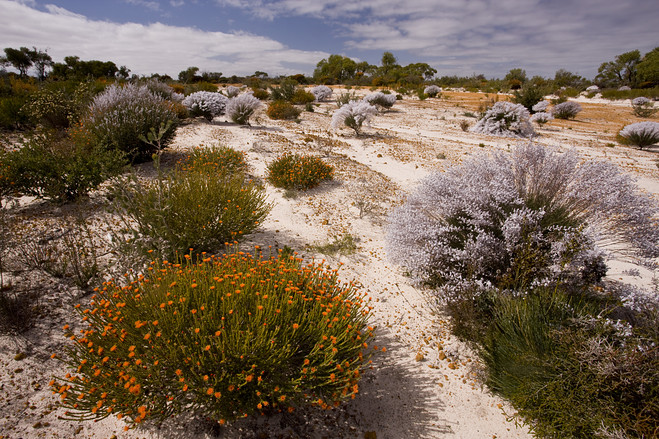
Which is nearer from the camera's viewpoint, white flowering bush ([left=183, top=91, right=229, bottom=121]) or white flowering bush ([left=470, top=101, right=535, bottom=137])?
white flowering bush ([left=183, top=91, right=229, bottom=121])

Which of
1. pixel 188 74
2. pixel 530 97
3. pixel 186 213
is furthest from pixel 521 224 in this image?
pixel 188 74

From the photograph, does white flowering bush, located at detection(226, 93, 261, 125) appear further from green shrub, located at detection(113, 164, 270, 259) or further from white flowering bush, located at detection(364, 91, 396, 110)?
white flowering bush, located at detection(364, 91, 396, 110)

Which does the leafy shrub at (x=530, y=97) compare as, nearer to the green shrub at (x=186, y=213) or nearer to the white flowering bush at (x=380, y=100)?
the white flowering bush at (x=380, y=100)

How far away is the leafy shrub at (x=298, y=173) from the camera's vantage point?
7230 millimetres

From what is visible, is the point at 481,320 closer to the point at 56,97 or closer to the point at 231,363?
the point at 231,363

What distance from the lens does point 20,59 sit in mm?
37906

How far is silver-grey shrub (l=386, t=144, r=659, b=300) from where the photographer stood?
3225 millimetres

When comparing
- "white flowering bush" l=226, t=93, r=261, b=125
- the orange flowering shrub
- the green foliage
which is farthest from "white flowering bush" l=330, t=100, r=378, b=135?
the orange flowering shrub

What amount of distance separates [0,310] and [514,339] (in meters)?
4.90

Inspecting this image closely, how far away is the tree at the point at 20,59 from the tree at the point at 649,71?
75225 mm

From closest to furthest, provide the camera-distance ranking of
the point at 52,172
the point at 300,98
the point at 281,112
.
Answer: the point at 52,172
the point at 281,112
the point at 300,98

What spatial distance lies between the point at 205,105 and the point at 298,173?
7.97 metres

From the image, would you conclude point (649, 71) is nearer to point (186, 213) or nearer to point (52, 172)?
point (186, 213)

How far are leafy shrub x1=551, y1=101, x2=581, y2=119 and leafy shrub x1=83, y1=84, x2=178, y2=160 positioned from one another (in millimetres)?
22616
